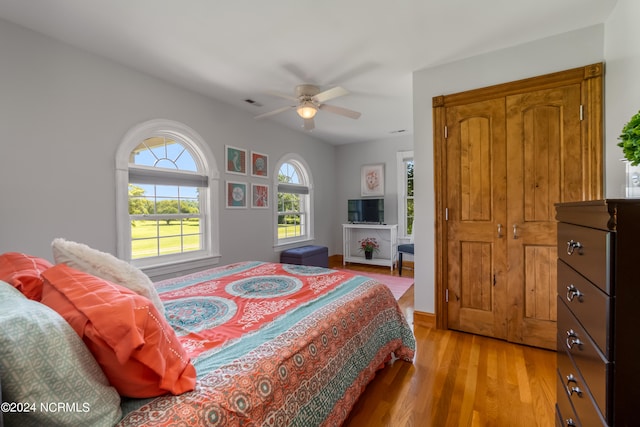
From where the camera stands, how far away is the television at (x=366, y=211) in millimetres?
5676

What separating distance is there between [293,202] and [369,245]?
1.83 metres

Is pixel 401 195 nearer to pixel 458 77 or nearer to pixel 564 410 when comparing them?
pixel 458 77

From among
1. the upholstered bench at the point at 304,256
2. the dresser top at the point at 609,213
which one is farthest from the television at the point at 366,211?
the dresser top at the point at 609,213

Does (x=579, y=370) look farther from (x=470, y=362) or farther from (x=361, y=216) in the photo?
(x=361, y=216)

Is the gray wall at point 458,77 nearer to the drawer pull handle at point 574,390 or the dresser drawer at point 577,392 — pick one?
the dresser drawer at point 577,392

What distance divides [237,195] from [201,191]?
49 centimetres

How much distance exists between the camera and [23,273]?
3.68 ft

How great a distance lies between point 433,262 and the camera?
9.24 feet

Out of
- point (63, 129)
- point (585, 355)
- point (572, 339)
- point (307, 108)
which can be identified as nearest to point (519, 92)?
point (307, 108)

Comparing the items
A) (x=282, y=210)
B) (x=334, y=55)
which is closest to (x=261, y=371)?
(x=334, y=55)

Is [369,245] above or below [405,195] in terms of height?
below

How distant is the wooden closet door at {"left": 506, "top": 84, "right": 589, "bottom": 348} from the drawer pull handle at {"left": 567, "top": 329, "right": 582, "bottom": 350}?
151 cm

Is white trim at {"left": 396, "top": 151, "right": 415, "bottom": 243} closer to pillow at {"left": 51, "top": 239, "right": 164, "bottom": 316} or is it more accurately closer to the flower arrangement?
the flower arrangement

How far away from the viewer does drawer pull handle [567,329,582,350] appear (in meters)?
1.02
